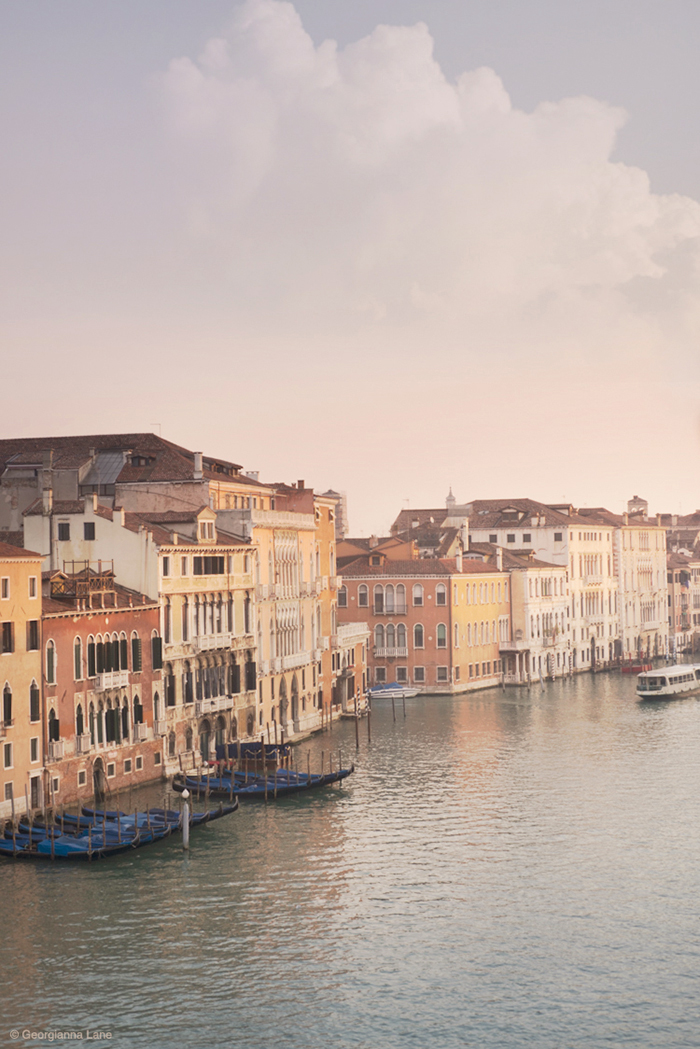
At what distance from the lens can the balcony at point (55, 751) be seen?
131 ft

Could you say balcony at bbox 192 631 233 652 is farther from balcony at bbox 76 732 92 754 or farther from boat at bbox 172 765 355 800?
balcony at bbox 76 732 92 754

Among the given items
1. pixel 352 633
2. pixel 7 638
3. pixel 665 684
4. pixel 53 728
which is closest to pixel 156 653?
pixel 53 728

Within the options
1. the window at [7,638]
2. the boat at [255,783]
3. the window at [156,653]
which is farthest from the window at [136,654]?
the window at [7,638]

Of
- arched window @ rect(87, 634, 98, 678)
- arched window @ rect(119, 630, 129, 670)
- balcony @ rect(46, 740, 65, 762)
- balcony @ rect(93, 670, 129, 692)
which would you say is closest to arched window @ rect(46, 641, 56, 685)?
balcony @ rect(46, 740, 65, 762)

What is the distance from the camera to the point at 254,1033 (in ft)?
81.7

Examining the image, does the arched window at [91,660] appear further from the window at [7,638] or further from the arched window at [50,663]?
the window at [7,638]

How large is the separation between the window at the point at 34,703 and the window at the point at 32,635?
0.96 metres

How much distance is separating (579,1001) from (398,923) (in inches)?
228

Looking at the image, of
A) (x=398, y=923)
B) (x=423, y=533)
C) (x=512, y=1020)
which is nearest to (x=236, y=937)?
(x=398, y=923)

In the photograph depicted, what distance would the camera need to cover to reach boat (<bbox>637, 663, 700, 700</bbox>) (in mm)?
80312

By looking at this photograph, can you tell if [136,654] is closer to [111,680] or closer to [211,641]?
[111,680]

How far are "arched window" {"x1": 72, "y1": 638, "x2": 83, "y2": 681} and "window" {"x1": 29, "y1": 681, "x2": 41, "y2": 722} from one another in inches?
85.7

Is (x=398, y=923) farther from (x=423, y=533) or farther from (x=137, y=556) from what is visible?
(x=423, y=533)

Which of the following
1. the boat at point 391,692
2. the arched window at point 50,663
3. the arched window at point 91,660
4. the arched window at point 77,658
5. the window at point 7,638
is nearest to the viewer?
the window at point 7,638
